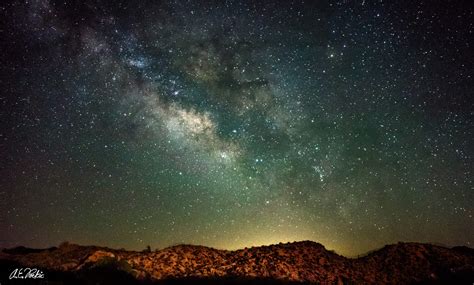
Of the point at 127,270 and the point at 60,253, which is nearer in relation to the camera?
the point at 127,270

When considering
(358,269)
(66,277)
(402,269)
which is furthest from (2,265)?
(402,269)

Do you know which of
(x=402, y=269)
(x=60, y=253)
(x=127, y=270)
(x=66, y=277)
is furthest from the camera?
(x=60, y=253)

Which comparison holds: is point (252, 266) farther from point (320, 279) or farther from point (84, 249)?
point (84, 249)

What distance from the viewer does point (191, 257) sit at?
22.8 metres

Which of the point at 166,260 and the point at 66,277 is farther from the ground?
the point at 166,260

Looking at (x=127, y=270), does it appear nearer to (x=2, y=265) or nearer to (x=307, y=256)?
(x=2, y=265)

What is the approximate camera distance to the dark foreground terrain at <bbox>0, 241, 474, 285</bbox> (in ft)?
63.0

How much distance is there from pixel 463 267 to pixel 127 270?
21.5 m

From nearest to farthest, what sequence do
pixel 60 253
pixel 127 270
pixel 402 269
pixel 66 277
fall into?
pixel 66 277
pixel 127 270
pixel 402 269
pixel 60 253

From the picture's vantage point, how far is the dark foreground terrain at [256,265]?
19.2m

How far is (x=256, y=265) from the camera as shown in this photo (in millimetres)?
21484

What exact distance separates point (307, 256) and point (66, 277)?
15.7m

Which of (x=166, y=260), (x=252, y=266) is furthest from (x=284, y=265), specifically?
(x=166, y=260)

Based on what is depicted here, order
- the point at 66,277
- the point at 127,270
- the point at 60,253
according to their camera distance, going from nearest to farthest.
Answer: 1. the point at 66,277
2. the point at 127,270
3. the point at 60,253
